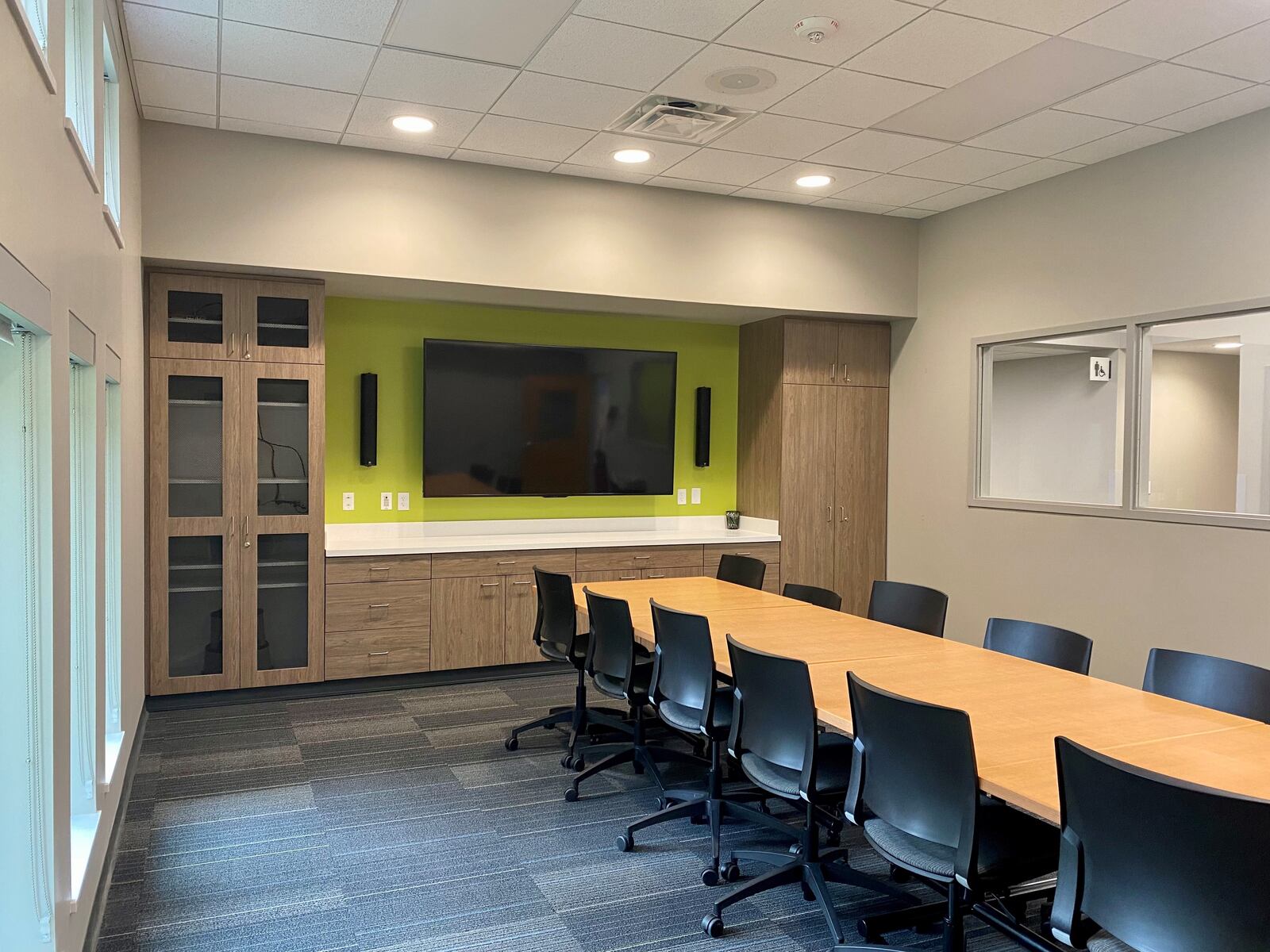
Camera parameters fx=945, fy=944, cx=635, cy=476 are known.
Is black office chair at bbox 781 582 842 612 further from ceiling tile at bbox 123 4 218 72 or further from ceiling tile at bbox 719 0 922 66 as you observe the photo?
ceiling tile at bbox 123 4 218 72

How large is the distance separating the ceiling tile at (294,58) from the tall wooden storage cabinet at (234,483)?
1.36 m

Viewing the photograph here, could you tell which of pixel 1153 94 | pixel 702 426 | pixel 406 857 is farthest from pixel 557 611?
pixel 1153 94

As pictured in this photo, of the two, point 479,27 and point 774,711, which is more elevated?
point 479,27

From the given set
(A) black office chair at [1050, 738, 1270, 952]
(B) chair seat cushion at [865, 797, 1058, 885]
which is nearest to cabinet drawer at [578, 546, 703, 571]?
(B) chair seat cushion at [865, 797, 1058, 885]

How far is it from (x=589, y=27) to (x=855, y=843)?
3.21 meters

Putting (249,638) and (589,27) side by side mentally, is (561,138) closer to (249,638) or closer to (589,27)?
(589,27)

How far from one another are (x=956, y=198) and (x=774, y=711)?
4.23 meters

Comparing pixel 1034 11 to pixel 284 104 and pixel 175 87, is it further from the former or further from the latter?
pixel 175 87

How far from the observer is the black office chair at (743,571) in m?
5.11

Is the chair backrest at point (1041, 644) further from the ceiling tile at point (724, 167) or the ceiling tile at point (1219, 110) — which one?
the ceiling tile at point (724, 167)

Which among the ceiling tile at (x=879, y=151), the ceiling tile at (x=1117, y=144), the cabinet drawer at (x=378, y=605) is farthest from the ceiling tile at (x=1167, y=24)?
the cabinet drawer at (x=378, y=605)

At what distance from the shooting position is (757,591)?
4.66m

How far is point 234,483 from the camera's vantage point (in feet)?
16.7

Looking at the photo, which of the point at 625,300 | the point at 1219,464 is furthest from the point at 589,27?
the point at 1219,464
